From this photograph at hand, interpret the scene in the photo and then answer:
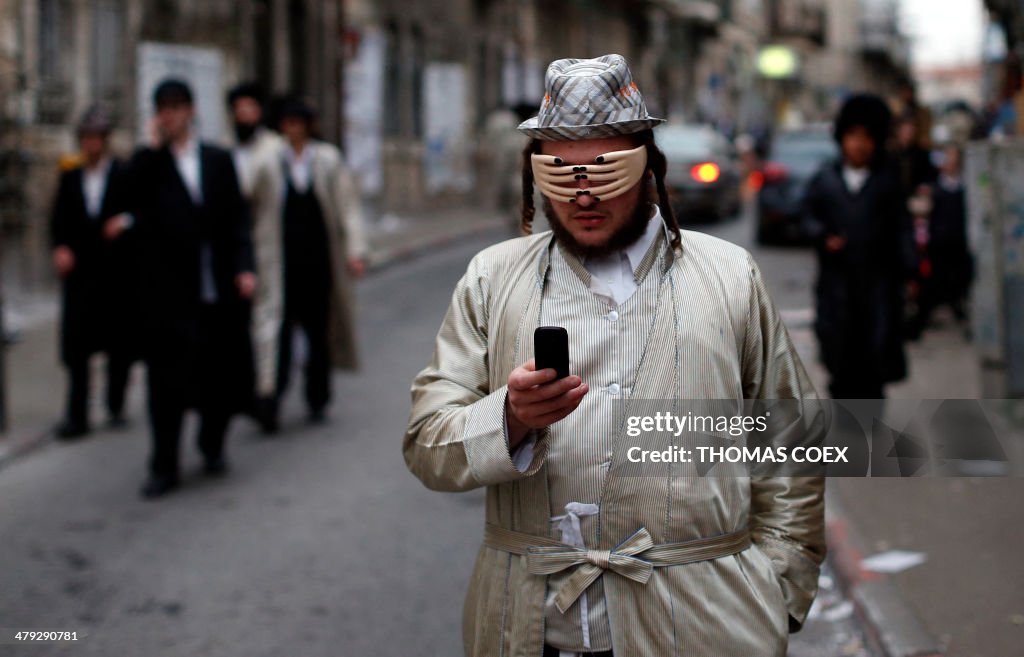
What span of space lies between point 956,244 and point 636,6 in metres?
30.2

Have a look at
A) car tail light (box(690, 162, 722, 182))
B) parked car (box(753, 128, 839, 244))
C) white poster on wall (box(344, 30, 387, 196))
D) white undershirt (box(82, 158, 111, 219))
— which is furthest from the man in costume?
car tail light (box(690, 162, 722, 182))

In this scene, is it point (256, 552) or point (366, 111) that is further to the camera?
point (366, 111)

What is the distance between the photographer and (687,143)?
2258cm

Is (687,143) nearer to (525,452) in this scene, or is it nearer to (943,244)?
(943,244)

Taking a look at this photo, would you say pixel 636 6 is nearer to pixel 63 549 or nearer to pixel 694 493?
pixel 63 549

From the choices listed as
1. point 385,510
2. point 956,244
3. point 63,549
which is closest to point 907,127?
point 956,244

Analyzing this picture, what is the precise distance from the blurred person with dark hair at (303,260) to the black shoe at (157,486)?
1.35 m

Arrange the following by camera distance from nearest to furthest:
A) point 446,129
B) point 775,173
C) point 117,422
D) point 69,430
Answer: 1. point 69,430
2. point 117,422
3. point 775,173
4. point 446,129

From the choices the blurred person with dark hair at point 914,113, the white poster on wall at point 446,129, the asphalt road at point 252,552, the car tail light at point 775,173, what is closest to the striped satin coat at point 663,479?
the asphalt road at point 252,552

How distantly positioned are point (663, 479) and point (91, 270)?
22.5 ft

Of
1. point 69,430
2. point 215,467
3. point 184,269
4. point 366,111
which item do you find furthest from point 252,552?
point 366,111

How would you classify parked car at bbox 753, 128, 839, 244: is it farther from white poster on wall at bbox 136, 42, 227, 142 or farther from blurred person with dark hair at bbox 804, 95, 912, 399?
blurred person with dark hair at bbox 804, 95, 912, 399

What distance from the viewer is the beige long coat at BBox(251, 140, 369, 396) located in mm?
8398

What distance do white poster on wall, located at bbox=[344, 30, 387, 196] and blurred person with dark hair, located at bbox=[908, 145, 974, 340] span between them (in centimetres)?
1152
